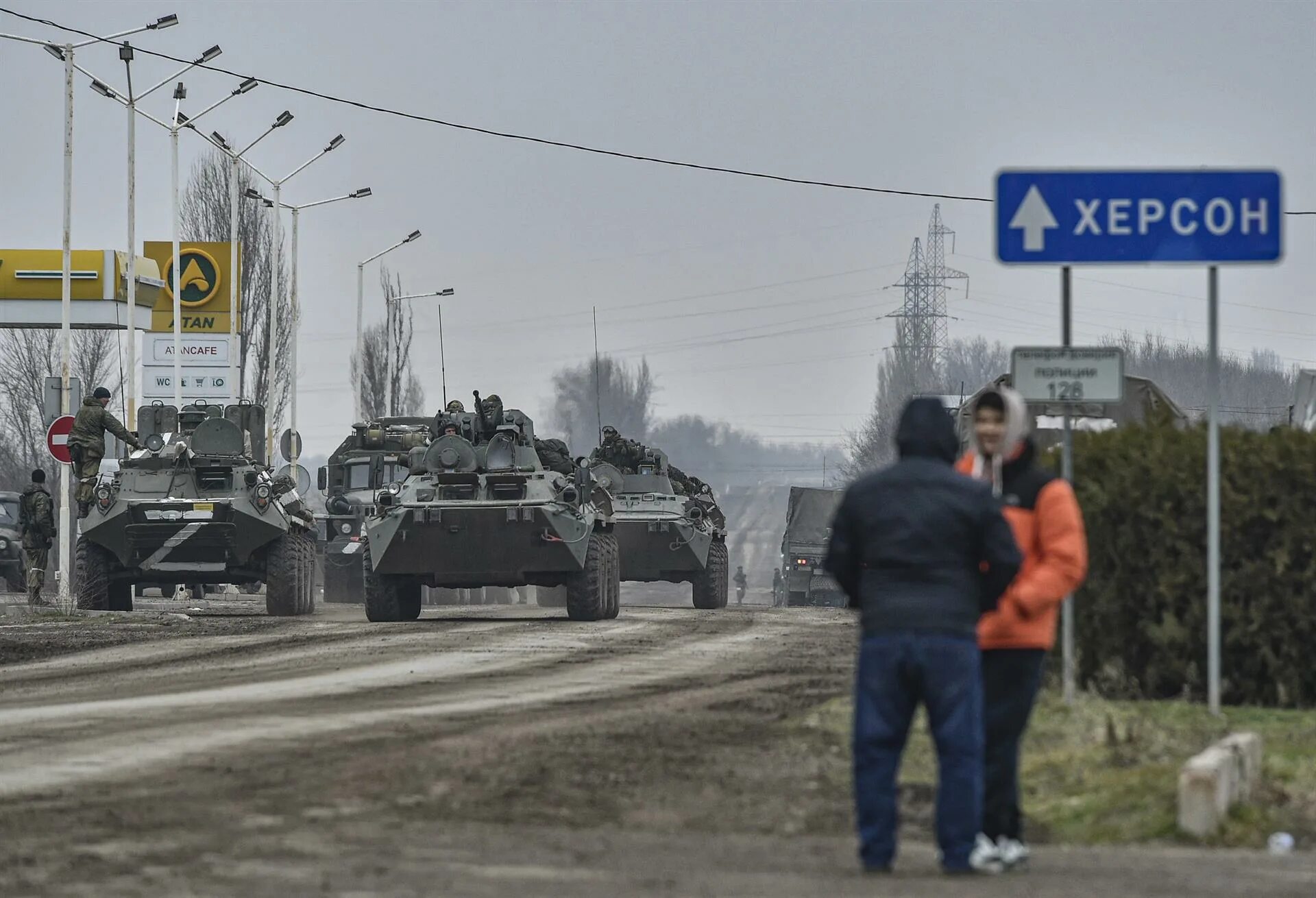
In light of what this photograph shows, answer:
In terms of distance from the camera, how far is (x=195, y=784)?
9758 mm

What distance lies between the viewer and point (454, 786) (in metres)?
9.65

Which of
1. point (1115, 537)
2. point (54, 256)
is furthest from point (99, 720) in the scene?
point (54, 256)

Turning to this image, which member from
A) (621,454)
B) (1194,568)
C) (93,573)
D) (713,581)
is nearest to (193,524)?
(93,573)

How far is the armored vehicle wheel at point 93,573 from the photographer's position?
26.8 metres

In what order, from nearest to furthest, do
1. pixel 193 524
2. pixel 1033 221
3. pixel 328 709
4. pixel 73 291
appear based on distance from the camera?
pixel 1033 221 < pixel 328 709 < pixel 193 524 < pixel 73 291

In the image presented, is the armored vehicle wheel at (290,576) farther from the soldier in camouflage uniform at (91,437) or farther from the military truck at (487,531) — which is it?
the soldier in camouflage uniform at (91,437)

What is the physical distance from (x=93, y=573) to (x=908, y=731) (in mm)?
20991

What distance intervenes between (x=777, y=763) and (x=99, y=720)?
4.30 metres

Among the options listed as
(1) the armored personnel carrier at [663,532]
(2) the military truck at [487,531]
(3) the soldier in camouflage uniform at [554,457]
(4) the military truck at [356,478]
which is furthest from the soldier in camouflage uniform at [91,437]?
(1) the armored personnel carrier at [663,532]

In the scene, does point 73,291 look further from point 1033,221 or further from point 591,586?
point 1033,221

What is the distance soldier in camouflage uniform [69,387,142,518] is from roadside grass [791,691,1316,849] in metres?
16.3

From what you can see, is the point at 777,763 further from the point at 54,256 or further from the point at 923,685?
the point at 54,256

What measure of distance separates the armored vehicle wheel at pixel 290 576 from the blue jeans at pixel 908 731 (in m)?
20.4

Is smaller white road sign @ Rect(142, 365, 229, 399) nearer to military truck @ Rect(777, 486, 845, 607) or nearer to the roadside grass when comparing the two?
military truck @ Rect(777, 486, 845, 607)
